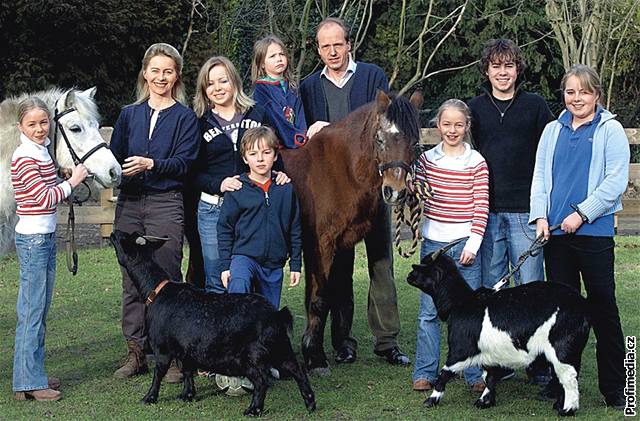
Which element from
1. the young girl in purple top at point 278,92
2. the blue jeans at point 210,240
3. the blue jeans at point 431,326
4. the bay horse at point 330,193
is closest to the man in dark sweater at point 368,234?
the young girl in purple top at point 278,92

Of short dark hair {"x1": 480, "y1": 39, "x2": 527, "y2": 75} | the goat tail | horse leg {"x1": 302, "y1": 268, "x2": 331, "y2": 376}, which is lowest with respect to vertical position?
horse leg {"x1": 302, "y1": 268, "x2": 331, "y2": 376}

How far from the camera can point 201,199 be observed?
628 cm

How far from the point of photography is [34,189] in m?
5.44

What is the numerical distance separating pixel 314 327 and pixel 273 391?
0.66 meters

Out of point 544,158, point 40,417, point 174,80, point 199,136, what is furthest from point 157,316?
point 544,158

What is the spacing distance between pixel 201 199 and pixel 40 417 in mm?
1858

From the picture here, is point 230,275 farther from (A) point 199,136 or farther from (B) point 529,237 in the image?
(B) point 529,237

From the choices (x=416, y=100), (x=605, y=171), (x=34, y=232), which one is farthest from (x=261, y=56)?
(x=605, y=171)

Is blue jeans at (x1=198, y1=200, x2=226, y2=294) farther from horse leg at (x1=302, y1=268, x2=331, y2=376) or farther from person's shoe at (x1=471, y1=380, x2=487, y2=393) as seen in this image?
person's shoe at (x1=471, y1=380, x2=487, y2=393)

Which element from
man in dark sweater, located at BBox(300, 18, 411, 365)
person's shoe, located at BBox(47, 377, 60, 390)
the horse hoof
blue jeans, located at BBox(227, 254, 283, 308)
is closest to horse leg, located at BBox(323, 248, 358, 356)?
man in dark sweater, located at BBox(300, 18, 411, 365)

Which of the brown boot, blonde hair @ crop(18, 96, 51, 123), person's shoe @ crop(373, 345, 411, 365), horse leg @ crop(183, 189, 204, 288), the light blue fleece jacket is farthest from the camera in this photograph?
person's shoe @ crop(373, 345, 411, 365)

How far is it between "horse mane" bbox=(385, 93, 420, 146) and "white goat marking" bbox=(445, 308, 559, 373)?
1.28m

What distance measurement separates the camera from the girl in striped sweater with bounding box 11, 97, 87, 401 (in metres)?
5.47

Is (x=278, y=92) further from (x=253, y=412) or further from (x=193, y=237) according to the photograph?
(x=253, y=412)
